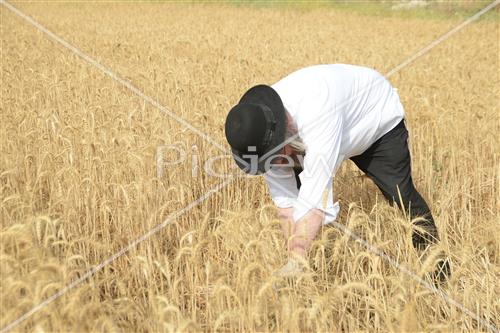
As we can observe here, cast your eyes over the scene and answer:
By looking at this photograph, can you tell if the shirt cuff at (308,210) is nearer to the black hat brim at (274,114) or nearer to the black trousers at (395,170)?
the black hat brim at (274,114)

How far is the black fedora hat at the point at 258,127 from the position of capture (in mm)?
2229

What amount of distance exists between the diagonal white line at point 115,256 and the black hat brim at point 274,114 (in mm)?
616

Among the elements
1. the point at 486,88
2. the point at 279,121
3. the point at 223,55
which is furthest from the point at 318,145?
the point at 223,55

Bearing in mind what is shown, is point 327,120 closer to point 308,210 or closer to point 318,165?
point 318,165

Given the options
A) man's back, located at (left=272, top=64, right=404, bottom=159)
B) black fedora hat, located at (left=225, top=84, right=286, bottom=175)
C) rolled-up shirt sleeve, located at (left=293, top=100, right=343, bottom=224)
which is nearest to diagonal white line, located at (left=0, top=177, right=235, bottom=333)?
black fedora hat, located at (left=225, top=84, right=286, bottom=175)

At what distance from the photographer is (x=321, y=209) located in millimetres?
2289

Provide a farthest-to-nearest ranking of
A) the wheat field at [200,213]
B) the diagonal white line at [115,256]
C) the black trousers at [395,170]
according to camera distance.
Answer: the black trousers at [395,170] → the wheat field at [200,213] → the diagonal white line at [115,256]

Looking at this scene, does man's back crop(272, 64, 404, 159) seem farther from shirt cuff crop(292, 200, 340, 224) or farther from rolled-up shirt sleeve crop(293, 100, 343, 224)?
shirt cuff crop(292, 200, 340, 224)

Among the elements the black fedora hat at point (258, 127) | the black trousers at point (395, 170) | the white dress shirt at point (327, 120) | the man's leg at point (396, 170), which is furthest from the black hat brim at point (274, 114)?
the man's leg at point (396, 170)

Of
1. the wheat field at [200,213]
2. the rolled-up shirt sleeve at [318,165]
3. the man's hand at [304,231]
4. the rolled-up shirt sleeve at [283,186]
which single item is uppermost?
the rolled-up shirt sleeve at [318,165]

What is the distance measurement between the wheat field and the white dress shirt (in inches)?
8.1

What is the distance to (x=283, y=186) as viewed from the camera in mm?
2854

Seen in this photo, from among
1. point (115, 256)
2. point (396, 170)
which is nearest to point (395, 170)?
point (396, 170)

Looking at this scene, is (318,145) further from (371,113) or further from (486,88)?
(486,88)
